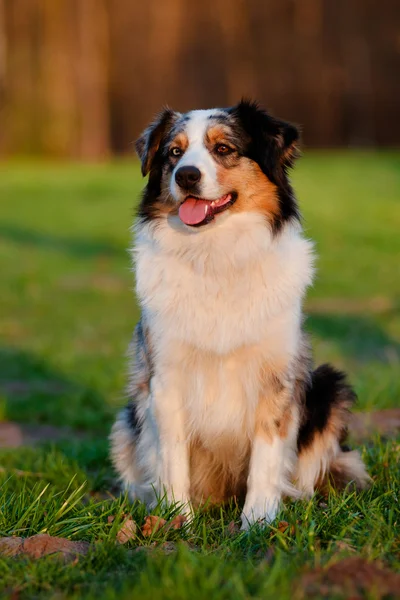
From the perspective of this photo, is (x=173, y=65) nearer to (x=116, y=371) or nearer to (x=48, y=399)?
(x=116, y=371)

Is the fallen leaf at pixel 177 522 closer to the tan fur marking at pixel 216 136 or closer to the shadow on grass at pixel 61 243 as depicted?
the tan fur marking at pixel 216 136

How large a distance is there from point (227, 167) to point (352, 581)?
2.10 m

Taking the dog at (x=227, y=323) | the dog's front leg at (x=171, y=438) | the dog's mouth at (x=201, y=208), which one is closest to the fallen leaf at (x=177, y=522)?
the dog at (x=227, y=323)

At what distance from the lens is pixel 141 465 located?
4508 mm

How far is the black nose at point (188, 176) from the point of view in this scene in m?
4.06

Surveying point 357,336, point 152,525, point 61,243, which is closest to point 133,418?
point 152,525

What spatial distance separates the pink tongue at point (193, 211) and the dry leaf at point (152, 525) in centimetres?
136

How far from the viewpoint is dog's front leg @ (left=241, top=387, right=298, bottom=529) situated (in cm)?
407

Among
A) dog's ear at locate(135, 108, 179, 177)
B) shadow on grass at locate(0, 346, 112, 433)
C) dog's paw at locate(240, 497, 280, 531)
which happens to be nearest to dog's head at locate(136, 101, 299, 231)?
dog's ear at locate(135, 108, 179, 177)

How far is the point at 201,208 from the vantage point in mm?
4168

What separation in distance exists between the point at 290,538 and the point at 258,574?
49 centimetres

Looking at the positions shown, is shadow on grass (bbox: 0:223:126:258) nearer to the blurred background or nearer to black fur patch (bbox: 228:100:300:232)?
the blurred background

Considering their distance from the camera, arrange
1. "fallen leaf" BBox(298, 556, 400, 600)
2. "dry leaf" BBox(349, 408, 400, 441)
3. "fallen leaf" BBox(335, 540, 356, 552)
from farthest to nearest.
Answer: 1. "dry leaf" BBox(349, 408, 400, 441)
2. "fallen leaf" BBox(335, 540, 356, 552)
3. "fallen leaf" BBox(298, 556, 400, 600)

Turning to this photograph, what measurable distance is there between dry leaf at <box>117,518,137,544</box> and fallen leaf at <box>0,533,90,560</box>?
5.4 inches
